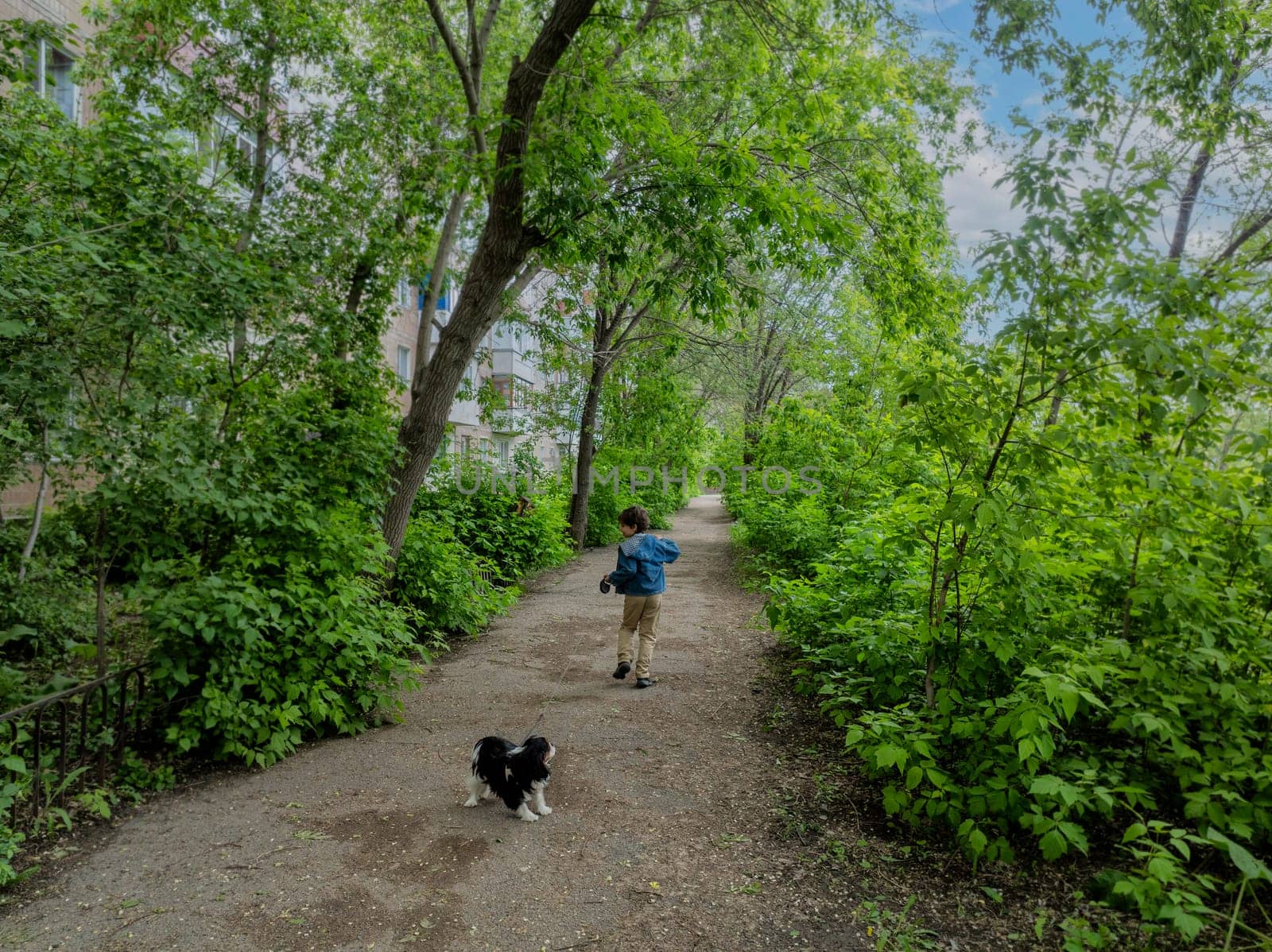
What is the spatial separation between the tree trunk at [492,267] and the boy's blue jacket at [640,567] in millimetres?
2084

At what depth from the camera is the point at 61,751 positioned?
4.00m

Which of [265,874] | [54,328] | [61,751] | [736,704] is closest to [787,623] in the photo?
[736,704]

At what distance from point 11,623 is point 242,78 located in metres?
6.01

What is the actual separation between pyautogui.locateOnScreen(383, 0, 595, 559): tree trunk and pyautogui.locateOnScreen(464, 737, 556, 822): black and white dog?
2.83 m

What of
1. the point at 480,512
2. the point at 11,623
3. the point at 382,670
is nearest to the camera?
the point at 382,670

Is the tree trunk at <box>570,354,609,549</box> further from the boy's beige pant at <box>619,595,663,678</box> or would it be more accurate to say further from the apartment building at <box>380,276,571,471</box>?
the boy's beige pant at <box>619,595,663,678</box>

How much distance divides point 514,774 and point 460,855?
0.51m

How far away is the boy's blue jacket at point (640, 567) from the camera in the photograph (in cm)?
654

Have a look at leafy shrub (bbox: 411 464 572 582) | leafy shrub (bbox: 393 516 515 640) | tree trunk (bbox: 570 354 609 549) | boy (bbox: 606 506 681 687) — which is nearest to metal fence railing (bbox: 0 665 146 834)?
leafy shrub (bbox: 393 516 515 640)

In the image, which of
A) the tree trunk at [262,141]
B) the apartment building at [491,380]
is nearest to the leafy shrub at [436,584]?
the apartment building at [491,380]

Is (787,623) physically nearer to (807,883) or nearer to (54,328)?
(807,883)

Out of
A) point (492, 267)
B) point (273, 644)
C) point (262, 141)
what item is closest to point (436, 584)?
point (273, 644)

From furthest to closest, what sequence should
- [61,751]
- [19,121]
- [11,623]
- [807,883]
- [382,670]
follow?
[11,623]
[382,670]
[19,121]
[61,751]
[807,883]

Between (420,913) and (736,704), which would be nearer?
(420,913)
